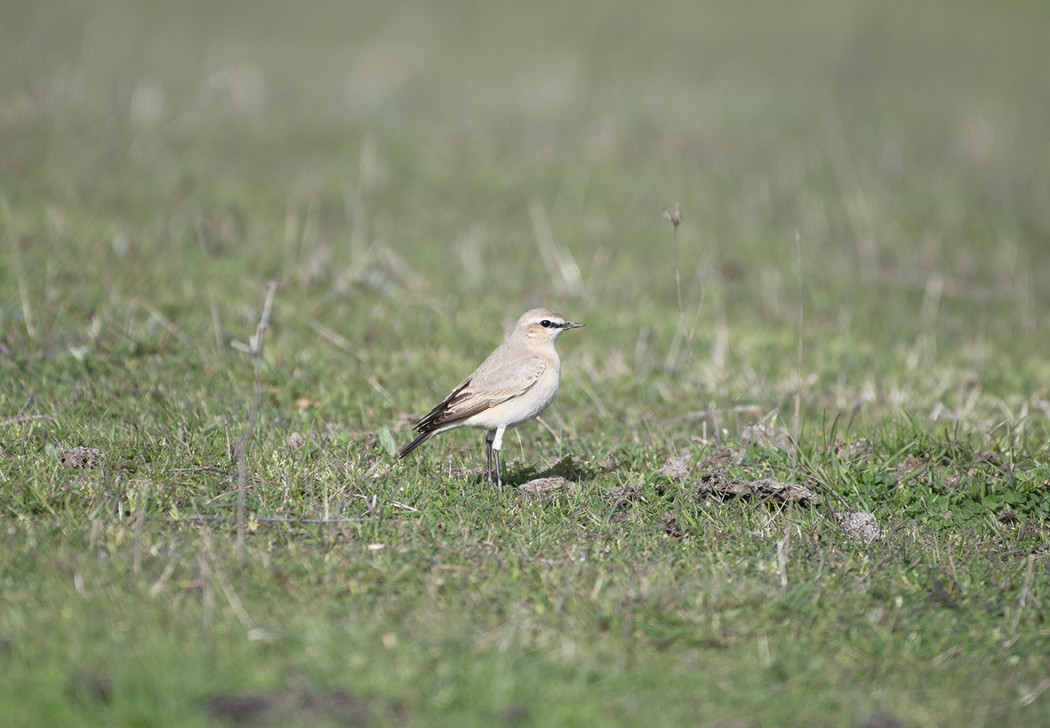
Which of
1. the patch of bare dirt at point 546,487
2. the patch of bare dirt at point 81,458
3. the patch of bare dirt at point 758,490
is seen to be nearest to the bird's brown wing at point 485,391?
the patch of bare dirt at point 546,487

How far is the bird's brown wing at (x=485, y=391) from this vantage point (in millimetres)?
7289

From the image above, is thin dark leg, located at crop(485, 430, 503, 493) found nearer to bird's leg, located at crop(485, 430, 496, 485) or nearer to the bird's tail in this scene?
bird's leg, located at crop(485, 430, 496, 485)

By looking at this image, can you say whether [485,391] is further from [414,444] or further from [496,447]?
[414,444]

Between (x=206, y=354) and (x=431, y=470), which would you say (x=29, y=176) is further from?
(x=431, y=470)

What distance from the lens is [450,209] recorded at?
14.4 m

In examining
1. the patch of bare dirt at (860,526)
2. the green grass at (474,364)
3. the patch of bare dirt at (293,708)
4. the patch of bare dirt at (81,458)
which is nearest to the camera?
the patch of bare dirt at (293,708)

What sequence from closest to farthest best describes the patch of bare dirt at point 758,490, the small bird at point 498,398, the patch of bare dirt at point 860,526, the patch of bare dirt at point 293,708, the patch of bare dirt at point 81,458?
the patch of bare dirt at point 293,708
the patch of bare dirt at point 860,526
the patch of bare dirt at point 81,458
the patch of bare dirt at point 758,490
the small bird at point 498,398

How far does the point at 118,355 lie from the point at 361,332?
2.04 m

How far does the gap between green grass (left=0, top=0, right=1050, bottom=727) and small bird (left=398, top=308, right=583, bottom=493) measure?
279 millimetres

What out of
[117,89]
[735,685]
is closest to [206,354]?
[735,685]

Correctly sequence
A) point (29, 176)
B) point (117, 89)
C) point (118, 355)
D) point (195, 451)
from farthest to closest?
point (117, 89) < point (29, 176) < point (118, 355) < point (195, 451)

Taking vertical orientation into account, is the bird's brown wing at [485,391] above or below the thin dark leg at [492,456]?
above

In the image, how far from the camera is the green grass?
484 cm

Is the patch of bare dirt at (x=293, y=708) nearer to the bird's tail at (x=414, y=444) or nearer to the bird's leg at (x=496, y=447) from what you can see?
the bird's leg at (x=496, y=447)
